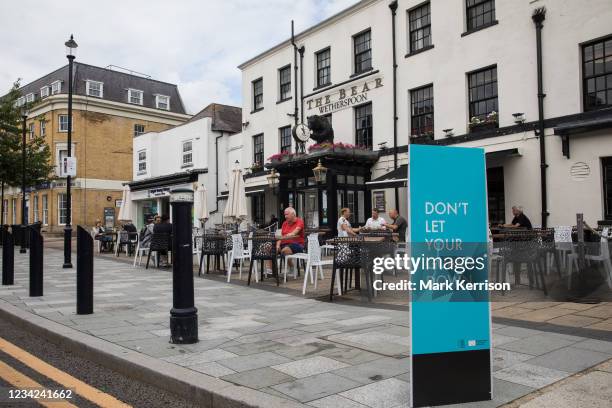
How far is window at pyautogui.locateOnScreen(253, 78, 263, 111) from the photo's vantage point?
22656 millimetres

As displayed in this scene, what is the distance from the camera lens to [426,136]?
15.4m

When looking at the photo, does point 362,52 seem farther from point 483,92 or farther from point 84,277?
point 84,277

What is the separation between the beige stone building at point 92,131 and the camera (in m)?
36.6

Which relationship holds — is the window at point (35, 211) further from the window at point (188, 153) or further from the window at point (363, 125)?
the window at point (363, 125)

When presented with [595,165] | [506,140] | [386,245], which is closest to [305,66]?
[506,140]

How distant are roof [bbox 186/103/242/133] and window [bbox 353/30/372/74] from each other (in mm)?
10567

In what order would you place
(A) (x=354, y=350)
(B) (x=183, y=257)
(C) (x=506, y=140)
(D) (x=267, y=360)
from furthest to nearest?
1. (C) (x=506, y=140)
2. (B) (x=183, y=257)
3. (A) (x=354, y=350)
4. (D) (x=267, y=360)

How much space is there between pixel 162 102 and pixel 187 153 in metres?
17.3

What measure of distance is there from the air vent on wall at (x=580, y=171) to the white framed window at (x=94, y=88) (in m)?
36.2

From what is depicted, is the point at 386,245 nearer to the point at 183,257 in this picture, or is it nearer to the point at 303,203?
the point at 183,257

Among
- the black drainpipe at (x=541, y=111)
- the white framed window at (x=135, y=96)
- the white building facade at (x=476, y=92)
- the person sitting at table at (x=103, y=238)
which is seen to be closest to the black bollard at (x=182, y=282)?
the white building facade at (x=476, y=92)

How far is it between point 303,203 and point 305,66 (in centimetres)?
585

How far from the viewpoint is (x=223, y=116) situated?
28.0 metres

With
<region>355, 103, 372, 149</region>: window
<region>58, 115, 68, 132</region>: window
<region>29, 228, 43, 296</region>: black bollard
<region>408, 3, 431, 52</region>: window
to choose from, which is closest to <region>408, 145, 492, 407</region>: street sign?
<region>29, 228, 43, 296</region>: black bollard
